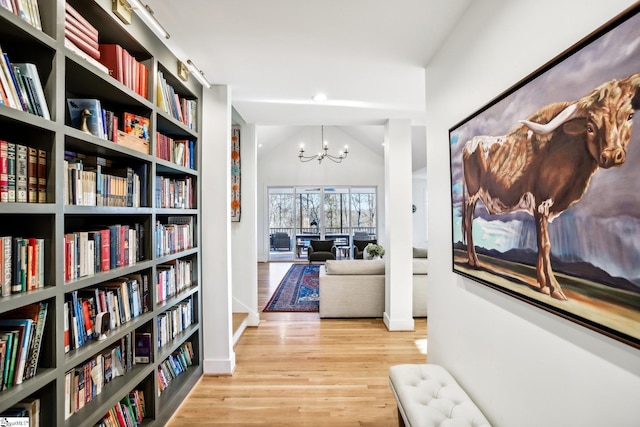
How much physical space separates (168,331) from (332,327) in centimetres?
212

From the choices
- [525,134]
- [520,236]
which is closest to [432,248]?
[520,236]

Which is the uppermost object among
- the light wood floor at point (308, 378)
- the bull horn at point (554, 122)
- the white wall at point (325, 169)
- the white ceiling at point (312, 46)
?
the white wall at point (325, 169)

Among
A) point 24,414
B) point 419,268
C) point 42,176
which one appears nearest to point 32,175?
point 42,176

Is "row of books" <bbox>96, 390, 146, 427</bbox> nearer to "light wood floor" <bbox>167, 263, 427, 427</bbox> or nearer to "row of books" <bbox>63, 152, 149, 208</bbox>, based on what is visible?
"light wood floor" <bbox>167, 263, 427, 427</bbox>

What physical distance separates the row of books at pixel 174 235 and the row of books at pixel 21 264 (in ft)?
2.76

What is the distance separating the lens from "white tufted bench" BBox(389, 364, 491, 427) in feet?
4.62

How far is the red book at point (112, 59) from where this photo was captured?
1.67 meters

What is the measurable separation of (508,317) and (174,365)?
235 cm

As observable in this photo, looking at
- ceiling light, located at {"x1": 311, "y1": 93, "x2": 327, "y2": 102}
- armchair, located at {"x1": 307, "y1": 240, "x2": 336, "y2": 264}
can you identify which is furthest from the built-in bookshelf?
armchair, located at {"x1": 307, "y1": 240, "x2": 336, "y2": 264}

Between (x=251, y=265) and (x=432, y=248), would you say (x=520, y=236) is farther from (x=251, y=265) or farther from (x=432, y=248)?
(x=251, y=265)

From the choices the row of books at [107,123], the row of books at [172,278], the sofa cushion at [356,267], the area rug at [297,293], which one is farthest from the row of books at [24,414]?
the area rug at [297,293]

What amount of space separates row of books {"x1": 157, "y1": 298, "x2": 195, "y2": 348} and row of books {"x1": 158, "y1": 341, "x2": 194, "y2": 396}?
194 millimetres

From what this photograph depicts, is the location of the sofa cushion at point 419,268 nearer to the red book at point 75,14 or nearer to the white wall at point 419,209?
the red book at point 75,14

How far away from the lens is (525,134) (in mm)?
1157
